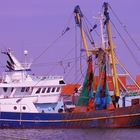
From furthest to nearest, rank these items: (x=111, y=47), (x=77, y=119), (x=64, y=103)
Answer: (x=64, y=103) → (x=111, y=47) → (x=77, y=119)

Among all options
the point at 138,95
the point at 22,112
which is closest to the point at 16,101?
the point at 22,112

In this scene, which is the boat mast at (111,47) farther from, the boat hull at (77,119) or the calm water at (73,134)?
the calm water at (73,134)

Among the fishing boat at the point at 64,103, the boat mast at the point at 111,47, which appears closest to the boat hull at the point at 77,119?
the fishing boat at the point at 64,103

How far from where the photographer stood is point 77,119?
60719mm

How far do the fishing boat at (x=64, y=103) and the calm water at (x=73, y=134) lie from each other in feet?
5.15

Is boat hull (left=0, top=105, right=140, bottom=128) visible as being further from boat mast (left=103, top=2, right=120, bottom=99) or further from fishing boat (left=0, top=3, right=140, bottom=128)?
boat mast (left=103, top=2, right=120, bottom=99)

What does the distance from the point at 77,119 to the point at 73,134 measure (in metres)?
5.48

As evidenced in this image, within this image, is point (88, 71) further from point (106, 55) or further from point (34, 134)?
point (34, 134)

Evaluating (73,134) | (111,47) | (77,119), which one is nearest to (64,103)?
(77,119)

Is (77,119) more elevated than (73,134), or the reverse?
(77,119)

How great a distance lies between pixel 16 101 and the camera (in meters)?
61.9

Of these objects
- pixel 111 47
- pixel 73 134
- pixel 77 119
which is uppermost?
pixel 111 47

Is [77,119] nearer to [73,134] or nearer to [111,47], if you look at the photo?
[73,134]

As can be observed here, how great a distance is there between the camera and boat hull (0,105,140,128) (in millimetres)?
59219
